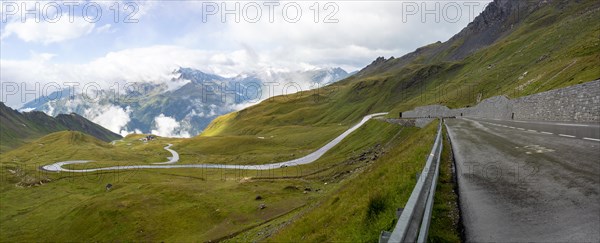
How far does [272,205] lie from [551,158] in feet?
195

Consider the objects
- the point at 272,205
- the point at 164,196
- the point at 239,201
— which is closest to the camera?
the point at 272,205

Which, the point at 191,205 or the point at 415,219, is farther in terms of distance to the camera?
the point at 191,205

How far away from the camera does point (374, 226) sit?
12.4 meters

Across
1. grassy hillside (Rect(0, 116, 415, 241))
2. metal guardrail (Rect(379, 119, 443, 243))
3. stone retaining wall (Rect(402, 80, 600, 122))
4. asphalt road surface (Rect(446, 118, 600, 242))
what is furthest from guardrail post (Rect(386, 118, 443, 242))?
grassy hillside (Rect(0, 116, 415, 241))

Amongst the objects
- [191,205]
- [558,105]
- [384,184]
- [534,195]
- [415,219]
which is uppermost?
[558,105]

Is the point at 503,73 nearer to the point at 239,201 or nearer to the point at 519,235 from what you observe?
the point at 239,201

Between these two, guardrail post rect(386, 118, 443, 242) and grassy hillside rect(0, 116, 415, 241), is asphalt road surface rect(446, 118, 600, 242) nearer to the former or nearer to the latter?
guardrail post rect(386, 118, 443, 242)

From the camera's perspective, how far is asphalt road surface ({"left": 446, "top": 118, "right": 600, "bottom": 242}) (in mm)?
8555

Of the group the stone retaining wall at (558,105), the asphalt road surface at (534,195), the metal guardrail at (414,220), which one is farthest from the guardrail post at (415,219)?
the stone retaining wall at (558,105)

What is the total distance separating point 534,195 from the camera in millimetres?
11617

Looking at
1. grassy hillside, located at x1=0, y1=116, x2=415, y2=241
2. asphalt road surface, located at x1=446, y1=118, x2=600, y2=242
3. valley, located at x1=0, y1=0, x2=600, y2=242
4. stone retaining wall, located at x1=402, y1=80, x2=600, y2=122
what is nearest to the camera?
asphalt road surface, located at x1=446, y1=118, x2=600, y2=242

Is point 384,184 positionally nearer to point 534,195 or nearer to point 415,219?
point 534,195

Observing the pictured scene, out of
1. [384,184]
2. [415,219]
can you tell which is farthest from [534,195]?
[384,184]

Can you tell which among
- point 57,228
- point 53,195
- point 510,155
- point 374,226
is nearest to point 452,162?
point 510,155
